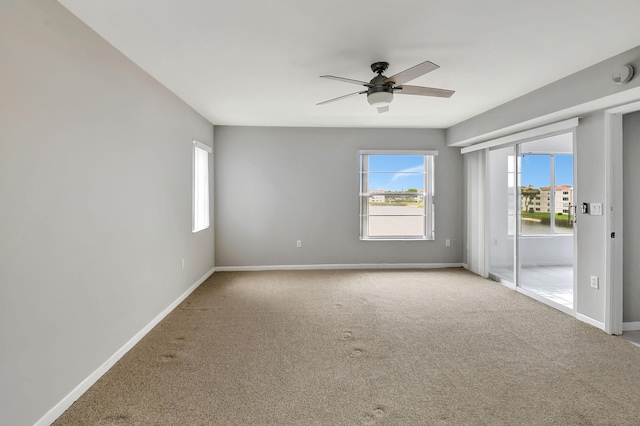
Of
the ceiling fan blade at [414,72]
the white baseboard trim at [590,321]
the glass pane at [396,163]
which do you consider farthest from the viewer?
the glass pane at [396,163]

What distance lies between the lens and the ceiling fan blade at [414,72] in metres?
2.34

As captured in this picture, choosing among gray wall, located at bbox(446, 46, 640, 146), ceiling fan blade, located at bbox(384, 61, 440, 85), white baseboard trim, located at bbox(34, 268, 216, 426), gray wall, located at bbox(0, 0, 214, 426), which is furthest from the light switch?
white baseboard trim, located at bbox(34, 268, 216, 426)

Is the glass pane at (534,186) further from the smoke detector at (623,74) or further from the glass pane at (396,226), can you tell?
the smoke detector at (623,74)

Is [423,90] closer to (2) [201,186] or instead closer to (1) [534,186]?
(1) [534,186]

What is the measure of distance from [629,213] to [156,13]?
4322 millimetres

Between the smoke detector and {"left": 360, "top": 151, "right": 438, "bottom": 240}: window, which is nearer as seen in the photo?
the smoke detector

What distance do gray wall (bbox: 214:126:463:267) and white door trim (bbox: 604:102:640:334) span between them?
2828 mm

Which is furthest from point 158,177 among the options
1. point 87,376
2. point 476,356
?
point 476,356

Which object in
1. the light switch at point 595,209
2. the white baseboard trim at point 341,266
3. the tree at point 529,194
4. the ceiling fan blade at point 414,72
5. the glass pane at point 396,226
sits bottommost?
the white baseboard trim at point 341,266

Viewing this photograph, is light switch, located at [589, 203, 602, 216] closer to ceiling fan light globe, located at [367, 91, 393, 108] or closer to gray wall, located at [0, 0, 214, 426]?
ceiling fan light globe, located at [367, 91, 393, 108]

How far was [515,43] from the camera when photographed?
2529mm

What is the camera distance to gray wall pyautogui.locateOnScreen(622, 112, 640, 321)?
10.5ft

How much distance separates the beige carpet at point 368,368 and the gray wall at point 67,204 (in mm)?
375

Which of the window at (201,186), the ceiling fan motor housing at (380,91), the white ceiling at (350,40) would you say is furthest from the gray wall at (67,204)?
the ceiling fan motor housing at (380,91)
